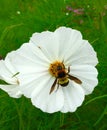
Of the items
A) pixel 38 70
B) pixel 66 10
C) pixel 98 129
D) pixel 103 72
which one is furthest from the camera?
pixel 66 10

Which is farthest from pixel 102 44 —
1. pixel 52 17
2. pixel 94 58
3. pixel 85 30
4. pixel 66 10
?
pixel 66 10

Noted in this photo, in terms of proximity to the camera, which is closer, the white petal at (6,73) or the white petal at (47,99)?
the white petal at (47,99)

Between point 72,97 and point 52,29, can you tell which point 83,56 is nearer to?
point 72,97

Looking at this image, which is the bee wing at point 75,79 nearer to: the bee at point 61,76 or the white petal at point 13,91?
the bee at point 61,76

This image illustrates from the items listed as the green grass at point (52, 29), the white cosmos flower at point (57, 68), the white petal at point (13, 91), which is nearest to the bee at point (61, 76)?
the white cosmos flower at point (57, 68)

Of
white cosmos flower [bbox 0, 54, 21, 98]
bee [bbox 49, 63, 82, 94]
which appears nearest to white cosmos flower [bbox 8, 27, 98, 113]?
bee [bbox 49, 63, 82, 94]

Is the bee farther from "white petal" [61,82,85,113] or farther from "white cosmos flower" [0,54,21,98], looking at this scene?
"white cosmos flower" [0,54,21,98]

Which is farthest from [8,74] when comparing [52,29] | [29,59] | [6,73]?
[52,29]

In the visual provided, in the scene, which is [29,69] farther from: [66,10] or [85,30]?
[66,10]

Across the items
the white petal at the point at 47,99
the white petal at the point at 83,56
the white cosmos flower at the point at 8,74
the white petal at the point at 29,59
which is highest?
the white petal at the point at 29,59
